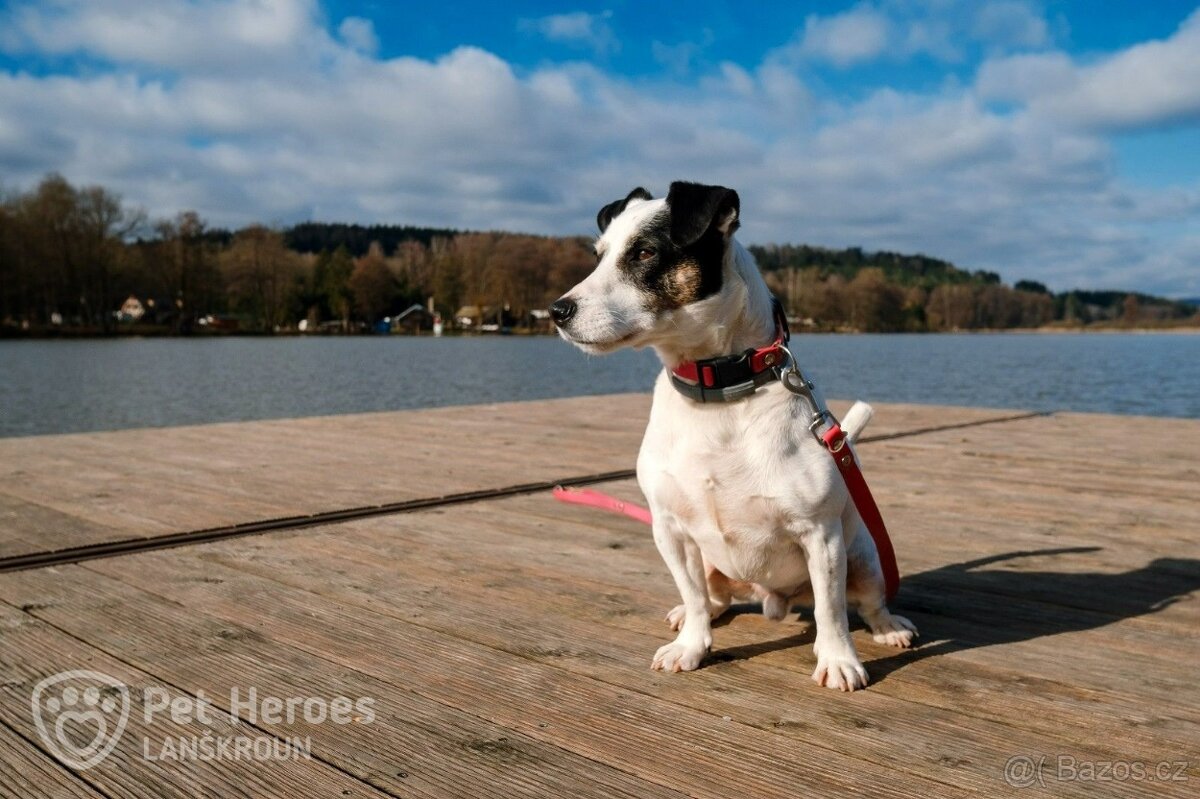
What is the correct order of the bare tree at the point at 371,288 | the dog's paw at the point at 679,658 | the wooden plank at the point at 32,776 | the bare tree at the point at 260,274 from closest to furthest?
the wooden plank at the point at 32,776 < the dog's paw at the point at 679,658 < the bare tree at the point at 260,274 < the bare tree at the point at 371,288

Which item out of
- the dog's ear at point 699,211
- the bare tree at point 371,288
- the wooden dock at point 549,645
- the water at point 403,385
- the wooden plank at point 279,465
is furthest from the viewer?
the bare tree at point 371,288

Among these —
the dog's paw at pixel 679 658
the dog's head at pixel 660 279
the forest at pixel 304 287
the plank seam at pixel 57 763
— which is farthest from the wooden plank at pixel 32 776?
the forest at pixel 304 287

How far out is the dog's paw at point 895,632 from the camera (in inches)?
123

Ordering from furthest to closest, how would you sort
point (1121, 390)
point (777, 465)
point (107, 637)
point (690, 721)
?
point (1121, 390) < point (107, 637) < point (777, 465) < point (690, 721)

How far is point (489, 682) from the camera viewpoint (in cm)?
278

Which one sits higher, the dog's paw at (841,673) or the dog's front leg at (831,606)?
the dog's front leg at (831,606)

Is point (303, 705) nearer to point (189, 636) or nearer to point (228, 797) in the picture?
point (228, 797)

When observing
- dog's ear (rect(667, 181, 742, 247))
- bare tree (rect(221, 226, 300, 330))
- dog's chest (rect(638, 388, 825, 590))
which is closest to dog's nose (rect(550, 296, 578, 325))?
dog's ear (rect(667, 181, 742, 247))

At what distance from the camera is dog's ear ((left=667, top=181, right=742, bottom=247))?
106 inches

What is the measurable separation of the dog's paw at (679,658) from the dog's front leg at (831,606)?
1.14 feet

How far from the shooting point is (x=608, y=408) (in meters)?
11.9

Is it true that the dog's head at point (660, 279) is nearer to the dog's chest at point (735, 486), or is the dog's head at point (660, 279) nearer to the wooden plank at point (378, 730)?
the dog's chest at point (735, 486)

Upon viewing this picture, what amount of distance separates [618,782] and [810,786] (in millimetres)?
423

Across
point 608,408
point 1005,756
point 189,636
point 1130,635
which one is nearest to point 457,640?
point 189,636
